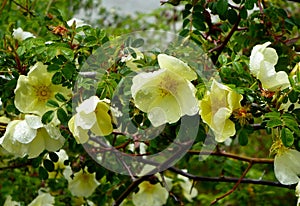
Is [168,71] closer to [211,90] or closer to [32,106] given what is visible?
[211,90]

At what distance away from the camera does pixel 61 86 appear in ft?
4.26

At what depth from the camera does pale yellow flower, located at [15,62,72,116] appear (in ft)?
4.12

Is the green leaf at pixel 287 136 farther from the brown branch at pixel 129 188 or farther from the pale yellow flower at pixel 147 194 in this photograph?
the pale yellow flower at pixel 147 194

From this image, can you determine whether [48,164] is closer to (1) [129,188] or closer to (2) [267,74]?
(1) [129,188]

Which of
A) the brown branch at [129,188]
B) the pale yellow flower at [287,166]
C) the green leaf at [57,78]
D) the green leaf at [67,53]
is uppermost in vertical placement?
the green leaf at [67,53]

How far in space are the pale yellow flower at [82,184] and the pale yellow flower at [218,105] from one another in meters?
0.74

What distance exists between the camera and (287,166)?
4.03 ft

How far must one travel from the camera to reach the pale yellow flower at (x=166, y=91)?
1.09m

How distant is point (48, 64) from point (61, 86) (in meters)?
0.06

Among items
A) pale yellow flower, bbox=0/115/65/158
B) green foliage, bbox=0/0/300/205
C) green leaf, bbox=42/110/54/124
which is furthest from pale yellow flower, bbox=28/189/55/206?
green leaf, bbox=42/110/54/124

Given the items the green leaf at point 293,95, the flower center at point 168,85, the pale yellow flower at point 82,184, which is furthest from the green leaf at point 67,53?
the pale yellow flower at point 82,184

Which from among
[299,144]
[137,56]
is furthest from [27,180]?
[299,144]

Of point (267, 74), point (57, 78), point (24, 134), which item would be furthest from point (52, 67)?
point (267, 74)

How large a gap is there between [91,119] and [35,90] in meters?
0.22
